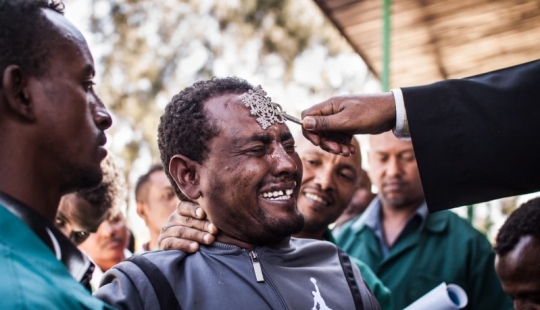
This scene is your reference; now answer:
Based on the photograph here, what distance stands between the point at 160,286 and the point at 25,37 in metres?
1.01

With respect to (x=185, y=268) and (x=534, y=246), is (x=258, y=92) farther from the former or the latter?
(x=534, y=246)

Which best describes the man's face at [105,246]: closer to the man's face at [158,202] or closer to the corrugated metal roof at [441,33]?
the man's face at [158,202]

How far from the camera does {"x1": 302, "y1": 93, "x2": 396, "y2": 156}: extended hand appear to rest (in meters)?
3.05

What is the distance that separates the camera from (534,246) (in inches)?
136

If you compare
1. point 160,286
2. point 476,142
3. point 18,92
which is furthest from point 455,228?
point 18,92

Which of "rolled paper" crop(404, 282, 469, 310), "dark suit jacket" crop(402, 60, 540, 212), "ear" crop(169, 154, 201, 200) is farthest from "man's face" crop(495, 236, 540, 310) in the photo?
"ear" crop(169, 154, 201, 200)

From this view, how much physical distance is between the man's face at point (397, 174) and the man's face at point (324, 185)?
1.74 ft

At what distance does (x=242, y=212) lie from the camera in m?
2.88

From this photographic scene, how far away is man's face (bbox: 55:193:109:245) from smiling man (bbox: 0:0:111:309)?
6.33 ft

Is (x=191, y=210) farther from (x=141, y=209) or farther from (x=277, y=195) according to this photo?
(x=141, y=209)

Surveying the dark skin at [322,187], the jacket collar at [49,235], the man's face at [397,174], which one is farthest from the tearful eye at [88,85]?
the man's face at [397,174]

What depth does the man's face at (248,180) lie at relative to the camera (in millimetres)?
2865

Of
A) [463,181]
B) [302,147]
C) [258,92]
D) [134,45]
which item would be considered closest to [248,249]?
[258,92]

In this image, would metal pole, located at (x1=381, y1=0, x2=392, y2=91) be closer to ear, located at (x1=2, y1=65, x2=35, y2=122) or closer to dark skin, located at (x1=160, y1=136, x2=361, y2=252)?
dark skin, located at (x1=160, y1=136, x2=361, y2=252)
